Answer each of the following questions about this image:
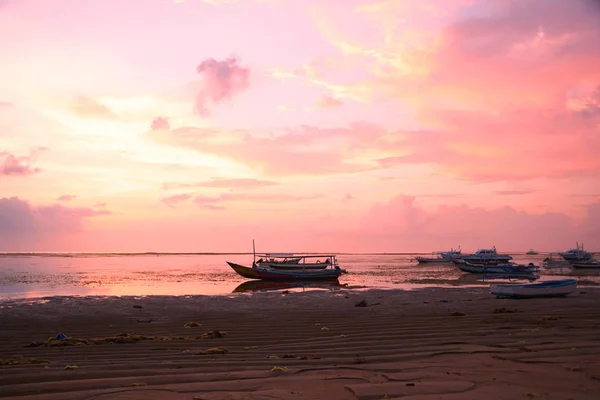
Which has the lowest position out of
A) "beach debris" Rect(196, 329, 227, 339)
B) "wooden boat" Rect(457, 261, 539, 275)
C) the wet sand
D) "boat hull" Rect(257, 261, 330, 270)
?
"wooden boat" Rect(457, 261, 539, 275)

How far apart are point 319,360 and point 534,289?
18010 mm

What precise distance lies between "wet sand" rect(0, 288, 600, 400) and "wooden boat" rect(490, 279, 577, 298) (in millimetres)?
7057

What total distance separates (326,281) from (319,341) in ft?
118

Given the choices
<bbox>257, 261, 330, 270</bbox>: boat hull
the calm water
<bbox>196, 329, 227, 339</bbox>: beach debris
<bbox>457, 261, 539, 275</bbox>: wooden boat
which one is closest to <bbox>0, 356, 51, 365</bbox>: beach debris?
<bbox>196, 329, 227, 339</bbox>: beach debris

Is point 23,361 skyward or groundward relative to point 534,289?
skyward

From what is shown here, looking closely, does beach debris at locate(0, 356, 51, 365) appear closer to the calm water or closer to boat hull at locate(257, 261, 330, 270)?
the calm water

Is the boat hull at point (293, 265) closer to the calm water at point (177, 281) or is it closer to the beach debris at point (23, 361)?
the calm water at point (177, 281)

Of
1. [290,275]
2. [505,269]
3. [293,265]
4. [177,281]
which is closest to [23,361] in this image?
[177,281]

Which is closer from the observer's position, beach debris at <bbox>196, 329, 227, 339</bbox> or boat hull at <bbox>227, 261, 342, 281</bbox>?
beach debris at <bbox>196, 329, 227, 339</bbox>

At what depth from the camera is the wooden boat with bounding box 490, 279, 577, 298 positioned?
23.1 metres

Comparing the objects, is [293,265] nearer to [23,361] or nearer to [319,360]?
[23,361]

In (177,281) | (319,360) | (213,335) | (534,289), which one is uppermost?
(319,360)

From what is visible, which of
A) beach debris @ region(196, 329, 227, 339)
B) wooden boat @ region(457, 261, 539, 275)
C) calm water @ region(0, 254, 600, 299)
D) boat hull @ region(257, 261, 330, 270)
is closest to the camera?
beach debris @ region(196, 329, 227, 339)

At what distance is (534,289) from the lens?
917 inches
